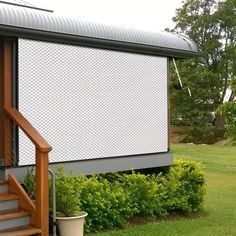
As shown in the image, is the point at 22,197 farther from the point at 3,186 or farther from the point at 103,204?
the point at 103,204

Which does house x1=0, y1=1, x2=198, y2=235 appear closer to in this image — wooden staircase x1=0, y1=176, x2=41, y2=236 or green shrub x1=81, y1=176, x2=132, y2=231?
wooden staircase x1=0, y1=176, x2=41, y2=236

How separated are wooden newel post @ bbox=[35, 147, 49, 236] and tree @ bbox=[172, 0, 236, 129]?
1310 inches

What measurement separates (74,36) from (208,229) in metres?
3.96

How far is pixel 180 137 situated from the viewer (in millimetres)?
40812

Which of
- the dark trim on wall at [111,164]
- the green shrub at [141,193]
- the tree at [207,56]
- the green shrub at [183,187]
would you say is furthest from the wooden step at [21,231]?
the tree at [207,56]

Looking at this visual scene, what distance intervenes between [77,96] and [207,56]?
121ft

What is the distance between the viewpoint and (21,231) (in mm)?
6770

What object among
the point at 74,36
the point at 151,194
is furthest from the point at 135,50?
the point at 151,194

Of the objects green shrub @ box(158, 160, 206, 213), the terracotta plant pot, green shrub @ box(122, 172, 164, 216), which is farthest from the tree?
the terracotta plant pot

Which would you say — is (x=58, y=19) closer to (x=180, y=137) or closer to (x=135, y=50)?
(x=135, y=50)

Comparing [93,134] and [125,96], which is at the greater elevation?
[125,96]

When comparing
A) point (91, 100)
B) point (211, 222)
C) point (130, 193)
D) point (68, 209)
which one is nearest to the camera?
point (68, 209)

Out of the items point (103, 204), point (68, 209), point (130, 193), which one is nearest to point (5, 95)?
point (68, 209)

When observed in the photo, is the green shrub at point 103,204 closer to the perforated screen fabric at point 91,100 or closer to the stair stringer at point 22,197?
the perforated screen fabric at point 91,100
